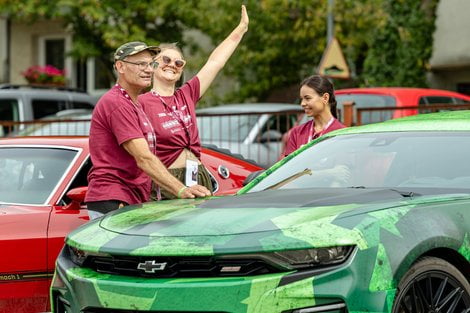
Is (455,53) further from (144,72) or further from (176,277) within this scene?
(176,277)

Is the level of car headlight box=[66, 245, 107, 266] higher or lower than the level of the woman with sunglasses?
lower

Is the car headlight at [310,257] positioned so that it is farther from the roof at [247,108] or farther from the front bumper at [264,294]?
the roof at [247,108]

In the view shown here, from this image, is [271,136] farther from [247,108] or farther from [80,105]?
[80,105]

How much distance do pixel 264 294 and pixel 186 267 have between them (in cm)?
44

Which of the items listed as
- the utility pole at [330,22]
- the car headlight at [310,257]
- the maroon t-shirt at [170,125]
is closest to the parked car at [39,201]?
the maroon t-shirt at [170,125]

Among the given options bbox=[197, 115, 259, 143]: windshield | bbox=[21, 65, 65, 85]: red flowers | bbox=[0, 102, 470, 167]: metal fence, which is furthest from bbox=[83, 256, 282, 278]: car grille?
bbox=[21, 65, 65, 85]: red flowers

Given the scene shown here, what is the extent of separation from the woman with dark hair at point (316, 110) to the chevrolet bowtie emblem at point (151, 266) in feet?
9.57

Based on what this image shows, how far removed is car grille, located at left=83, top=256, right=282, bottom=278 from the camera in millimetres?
5152

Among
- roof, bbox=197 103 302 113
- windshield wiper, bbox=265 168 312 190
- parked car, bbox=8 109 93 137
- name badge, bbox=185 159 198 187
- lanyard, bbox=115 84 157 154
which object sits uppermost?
lanyard, bbox=115 84 157 154

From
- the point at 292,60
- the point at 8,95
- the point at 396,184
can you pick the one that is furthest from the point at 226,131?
the point at 292,60

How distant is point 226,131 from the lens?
1418 cm

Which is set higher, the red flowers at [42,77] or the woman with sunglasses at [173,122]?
the woman with sunglasses at [173,122]

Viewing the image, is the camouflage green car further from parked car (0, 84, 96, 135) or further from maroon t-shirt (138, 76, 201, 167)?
parked car (0, 84, 96, 135)

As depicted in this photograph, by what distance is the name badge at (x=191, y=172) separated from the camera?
24.0ft
